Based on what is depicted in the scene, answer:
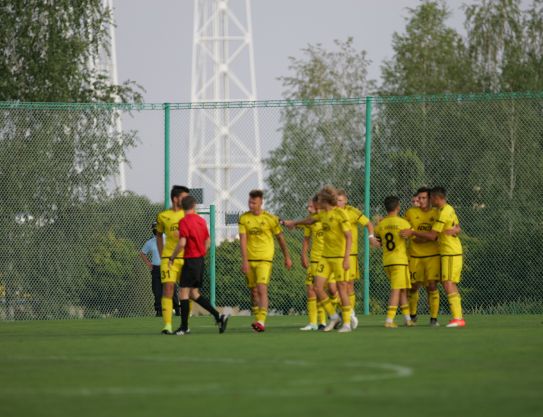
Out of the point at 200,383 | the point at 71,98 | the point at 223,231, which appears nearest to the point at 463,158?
the point at 223,231

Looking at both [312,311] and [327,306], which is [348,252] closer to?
[327,306]

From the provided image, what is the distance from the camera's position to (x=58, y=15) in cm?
3180

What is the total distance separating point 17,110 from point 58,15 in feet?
29.1

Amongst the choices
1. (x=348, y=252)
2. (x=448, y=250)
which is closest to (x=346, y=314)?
(x=348, y=252)

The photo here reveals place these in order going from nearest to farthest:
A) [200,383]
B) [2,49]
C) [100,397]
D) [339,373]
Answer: [100,397], [200,383], [339,373], [2,49]

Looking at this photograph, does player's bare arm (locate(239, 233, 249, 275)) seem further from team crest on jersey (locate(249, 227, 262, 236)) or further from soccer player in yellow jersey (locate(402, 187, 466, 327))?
soccer player in yellow jersey (locate(402, 187, 466, 327))

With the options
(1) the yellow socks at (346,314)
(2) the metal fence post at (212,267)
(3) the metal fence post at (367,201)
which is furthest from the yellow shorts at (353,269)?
(2) the metal fence post at (212,267)

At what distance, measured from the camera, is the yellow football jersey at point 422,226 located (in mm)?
18219

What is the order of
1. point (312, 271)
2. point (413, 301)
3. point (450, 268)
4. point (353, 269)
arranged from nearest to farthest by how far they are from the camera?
point (312, 271) < point (450, 268) < point (353, 269) < point (413, 301)

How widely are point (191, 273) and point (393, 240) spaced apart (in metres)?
2.91

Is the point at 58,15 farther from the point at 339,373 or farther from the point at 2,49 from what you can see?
the point at 339,373

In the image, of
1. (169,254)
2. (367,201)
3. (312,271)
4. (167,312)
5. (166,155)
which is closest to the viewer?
(167,312)

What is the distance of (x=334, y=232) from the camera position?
1708 centimetres

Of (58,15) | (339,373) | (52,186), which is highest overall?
(58,15)
